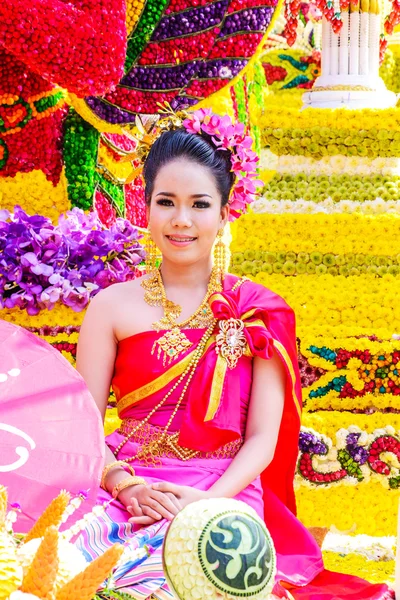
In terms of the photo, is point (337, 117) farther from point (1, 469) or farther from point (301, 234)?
point (1, 469)

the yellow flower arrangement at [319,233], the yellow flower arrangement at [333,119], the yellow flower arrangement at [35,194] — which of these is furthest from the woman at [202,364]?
the yellow flower arrangement at [333,119]

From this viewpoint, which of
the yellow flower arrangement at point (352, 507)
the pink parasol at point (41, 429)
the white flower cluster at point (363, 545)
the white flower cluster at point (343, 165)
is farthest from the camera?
the white flower cluster at point (343, 165)

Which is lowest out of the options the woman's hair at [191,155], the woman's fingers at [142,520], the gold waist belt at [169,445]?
the woman's fingers at [142,520]

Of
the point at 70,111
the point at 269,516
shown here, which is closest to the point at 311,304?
the point at 70,111

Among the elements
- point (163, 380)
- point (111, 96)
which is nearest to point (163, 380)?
point (163, 380)

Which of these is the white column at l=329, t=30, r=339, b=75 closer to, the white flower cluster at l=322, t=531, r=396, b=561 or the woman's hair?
the white flower cluster at l=322, t=531, r=396, b=561

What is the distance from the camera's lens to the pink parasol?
183cm

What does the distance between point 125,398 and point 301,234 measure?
194 cm

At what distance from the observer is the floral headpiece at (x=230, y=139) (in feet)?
8.16

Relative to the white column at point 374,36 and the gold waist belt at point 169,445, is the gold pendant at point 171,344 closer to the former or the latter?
the gold waist belt at point 169,445

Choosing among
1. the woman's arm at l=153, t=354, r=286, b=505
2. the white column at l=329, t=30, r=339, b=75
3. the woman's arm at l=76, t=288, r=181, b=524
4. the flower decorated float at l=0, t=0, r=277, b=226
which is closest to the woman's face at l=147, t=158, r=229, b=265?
the woman's arm at l=76, t=288, r=181, b=524

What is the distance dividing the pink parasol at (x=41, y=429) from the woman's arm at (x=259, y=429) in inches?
16.0

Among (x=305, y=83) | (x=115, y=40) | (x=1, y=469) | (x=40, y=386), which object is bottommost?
(x=1, y=469)

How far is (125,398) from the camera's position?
248 cm
